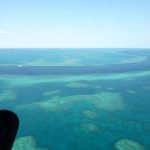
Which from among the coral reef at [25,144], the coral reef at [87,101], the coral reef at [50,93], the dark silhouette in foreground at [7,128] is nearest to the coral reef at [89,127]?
the coral reef at [25,144]

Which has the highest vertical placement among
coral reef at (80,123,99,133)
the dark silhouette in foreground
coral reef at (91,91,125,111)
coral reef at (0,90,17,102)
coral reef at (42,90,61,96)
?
the dark silhouette in foreground

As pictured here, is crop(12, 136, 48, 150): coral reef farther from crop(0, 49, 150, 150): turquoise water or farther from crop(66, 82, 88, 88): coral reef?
crop(66, 82, 88, 88): coral reef

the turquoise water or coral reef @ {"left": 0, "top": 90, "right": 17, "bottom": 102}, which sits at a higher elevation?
the turquoise water

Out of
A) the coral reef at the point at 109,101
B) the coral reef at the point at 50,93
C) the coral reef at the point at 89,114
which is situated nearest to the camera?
the coral reef at the point at 89,114

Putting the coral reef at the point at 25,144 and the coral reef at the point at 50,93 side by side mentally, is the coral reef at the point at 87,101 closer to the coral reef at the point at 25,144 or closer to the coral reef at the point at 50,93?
the coral reef at the point at 50,93

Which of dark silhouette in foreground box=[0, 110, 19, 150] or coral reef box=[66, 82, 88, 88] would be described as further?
coral reef box=[66, 82, 88, 88]

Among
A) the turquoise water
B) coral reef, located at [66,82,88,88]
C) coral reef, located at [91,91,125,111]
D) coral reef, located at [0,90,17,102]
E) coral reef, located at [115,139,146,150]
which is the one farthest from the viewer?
coral reef, located at [66,82,88,88]

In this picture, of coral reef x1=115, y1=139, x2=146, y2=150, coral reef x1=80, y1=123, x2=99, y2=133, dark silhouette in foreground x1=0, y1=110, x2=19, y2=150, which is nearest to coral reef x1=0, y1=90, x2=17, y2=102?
coral reef x1=80, y1=123, x2=99, y2=133

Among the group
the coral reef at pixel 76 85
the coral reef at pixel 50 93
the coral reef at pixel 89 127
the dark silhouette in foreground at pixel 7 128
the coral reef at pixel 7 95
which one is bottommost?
the coral reef at pixel 7 95

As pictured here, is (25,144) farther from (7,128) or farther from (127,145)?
(7,128)

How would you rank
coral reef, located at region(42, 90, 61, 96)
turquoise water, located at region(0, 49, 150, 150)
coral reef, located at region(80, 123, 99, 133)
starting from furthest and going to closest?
coral reef, located at region(42, 90, 61, 96) < coral reef, located at region(80, 123, 99, 133) < turquoise water, located at region(0, 49, 150, 150)

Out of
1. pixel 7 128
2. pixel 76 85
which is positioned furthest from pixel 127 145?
pixel 76 85

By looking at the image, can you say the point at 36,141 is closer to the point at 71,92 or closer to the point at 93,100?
the point at 93,100
